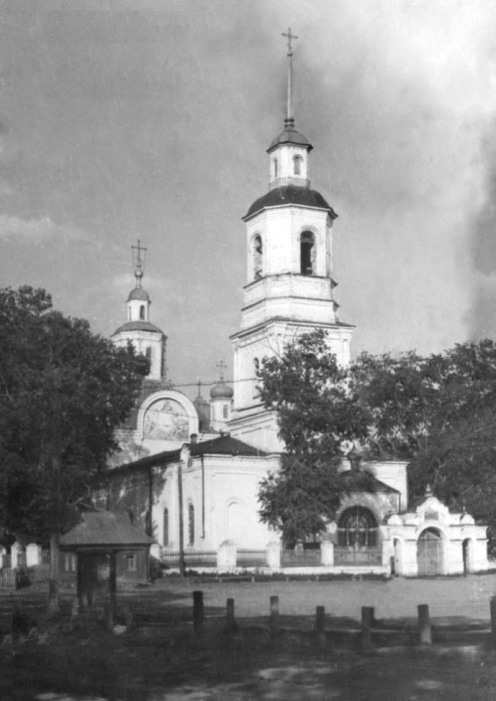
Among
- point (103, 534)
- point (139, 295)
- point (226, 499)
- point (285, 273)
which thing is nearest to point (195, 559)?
point (226, 499)

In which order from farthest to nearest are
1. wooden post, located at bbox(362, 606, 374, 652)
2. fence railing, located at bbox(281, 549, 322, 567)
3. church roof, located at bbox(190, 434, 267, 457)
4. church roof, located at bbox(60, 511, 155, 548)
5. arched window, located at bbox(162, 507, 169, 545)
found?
arched window, located at bbox(162, 507, 169, 545) < church roof, located at bbox(190, 434, 267, 457) < fence railing, located at bbox(281, 549, 322, 567) < church roof, located at bbox(60, 511, 155, 548) < wooden post, located at bbox(362, 606, 374, 652)

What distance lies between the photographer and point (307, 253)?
55.8 metres

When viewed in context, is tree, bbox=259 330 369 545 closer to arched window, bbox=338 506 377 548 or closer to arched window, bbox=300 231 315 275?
arched window, bbox=338 506 377 548

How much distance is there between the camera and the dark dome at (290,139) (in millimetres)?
55188

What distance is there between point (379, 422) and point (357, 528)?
41.7 ft

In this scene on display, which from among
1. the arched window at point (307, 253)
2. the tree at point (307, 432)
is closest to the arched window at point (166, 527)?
the tree at point (307, 432)

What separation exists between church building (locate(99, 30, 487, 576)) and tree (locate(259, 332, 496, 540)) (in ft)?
7.21

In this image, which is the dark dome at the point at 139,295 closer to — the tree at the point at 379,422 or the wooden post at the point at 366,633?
the tree at the point at 379,422

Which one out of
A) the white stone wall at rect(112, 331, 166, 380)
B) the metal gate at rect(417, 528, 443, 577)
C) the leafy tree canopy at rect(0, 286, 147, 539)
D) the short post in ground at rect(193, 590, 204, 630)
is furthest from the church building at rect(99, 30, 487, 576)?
the short post in ground at rect(193, 590, 204, 630)

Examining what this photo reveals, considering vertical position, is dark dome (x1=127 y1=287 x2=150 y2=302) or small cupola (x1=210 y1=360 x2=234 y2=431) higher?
dark dome (x1=127 y1=287 x2=150 y2=302)

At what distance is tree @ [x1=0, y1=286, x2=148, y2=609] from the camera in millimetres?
33812

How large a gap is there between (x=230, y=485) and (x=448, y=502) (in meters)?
12.3

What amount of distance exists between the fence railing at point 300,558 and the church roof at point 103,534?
17392mm

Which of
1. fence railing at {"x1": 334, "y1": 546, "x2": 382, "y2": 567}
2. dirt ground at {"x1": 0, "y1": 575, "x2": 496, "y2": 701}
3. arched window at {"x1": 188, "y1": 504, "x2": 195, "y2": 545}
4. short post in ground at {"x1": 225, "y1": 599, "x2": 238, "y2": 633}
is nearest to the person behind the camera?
dirt ground at {"x1": 0, "y1": 575, "x2": 496, "y2": 701}
